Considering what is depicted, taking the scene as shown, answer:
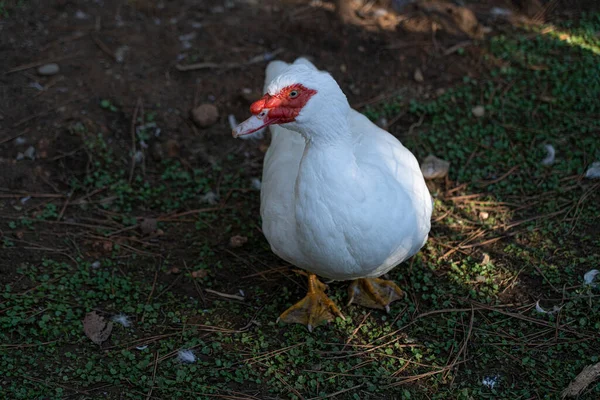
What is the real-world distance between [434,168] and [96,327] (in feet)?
8.39

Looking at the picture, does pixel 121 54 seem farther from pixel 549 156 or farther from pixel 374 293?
pixel 549 156

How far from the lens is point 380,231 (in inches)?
116

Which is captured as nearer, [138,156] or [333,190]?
[333,190]

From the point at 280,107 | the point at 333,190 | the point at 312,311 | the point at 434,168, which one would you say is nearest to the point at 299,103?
the point at 280,107

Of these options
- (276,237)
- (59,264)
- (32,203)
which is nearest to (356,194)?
(276,237)

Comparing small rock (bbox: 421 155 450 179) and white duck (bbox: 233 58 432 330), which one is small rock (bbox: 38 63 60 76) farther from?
small rock (bbox: 421 155 450 179)

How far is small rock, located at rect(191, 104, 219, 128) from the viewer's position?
4828 millimetres

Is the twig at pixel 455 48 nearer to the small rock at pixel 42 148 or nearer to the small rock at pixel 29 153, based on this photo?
the small rock at pixel 42 148

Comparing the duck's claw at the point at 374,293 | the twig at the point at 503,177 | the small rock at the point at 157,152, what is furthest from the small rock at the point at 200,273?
the twig at the point at 503,177

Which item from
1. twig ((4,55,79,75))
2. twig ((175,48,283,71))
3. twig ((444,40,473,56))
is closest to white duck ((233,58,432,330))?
twig ((175,48,283,71))

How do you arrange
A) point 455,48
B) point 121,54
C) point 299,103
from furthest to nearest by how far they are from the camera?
point 455,48, point 121,54, point 299,103

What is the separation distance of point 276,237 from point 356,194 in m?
0.62

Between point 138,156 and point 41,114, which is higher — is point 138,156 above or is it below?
below

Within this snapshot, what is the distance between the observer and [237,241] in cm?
405
